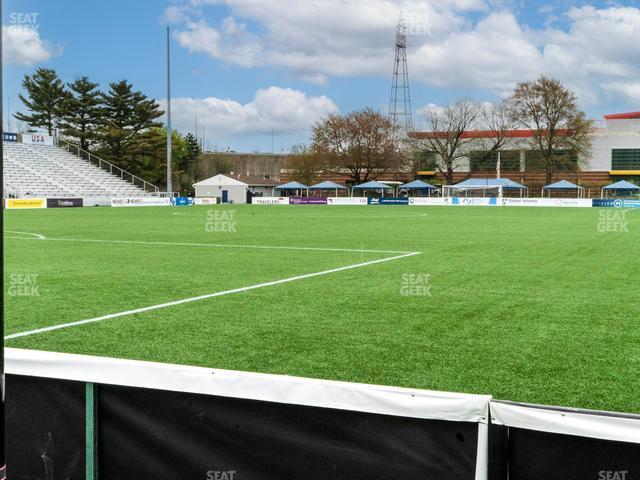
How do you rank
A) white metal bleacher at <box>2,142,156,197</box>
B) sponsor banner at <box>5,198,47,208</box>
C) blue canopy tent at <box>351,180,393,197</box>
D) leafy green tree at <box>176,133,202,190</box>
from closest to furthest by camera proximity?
sponsor banner at <box>5,198,47,208</box> < white metal bleacher at <box>2,142,156,197</box> < blue canopy tent at <box>351,180,393,197</box> < leafy green tree at <box>176,133,202,190</box>

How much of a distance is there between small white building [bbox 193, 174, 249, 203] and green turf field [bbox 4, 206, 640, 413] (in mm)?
77615

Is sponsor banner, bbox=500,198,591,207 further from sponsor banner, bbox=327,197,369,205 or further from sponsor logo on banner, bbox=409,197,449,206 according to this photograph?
sponsor banner, bbox=327,197,369,205

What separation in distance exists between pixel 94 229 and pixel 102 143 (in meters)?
66.1

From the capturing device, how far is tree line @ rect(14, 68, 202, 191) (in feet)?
289

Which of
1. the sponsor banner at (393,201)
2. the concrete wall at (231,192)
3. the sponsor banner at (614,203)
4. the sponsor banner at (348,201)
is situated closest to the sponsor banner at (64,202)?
the sponsor banner at (348,201)

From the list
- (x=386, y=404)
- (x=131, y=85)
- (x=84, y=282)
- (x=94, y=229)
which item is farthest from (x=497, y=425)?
(x=131, y=85)

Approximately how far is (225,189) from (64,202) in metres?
39.9

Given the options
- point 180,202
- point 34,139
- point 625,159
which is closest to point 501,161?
point 625,159

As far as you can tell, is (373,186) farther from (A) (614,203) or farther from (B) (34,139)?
(B) (34,139)

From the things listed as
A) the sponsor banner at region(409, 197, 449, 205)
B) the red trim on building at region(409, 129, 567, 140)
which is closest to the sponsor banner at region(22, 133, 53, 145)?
the sponsor banner at region(409, 197, 449, 205)

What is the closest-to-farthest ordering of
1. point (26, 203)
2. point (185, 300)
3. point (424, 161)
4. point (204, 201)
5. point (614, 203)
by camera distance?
point (185, 300), point (26, 203), point (614, 203), point (204, 201), point (424, 161)

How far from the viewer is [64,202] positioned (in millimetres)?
58656

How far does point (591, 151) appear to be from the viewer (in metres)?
93.8

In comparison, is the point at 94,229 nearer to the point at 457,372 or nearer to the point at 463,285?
the point at 463,285
